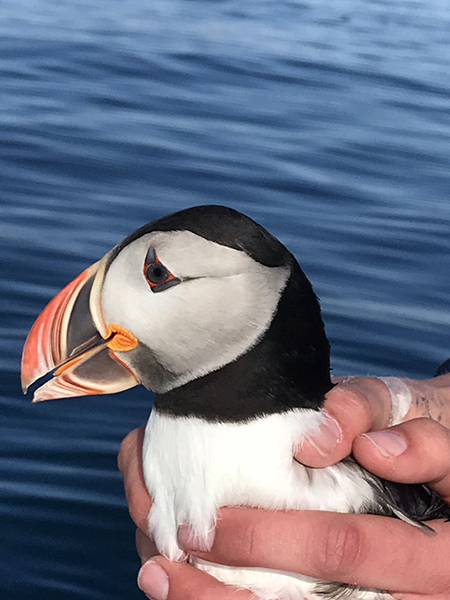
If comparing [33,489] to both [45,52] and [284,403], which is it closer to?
[284,403]

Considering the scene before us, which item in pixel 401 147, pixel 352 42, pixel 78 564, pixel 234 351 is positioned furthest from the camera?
pixel 352 42

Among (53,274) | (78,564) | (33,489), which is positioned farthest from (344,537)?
(53,274)

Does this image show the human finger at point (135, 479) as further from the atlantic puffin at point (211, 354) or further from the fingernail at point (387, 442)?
the fingernail at point (387, 442)

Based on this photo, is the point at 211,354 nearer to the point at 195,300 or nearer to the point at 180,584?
the point at 195,300

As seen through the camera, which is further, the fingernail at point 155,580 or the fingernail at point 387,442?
the fingernail at point 155,580

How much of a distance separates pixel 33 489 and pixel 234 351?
Result: 5.32ft

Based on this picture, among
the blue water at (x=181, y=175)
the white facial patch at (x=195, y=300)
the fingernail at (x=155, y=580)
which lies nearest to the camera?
the white facial patch at (x=195, y=300)

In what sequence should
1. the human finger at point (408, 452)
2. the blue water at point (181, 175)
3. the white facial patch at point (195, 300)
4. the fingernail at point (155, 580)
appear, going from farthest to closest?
the blue water at point (181, 175) → the fingernail at point (155, 580) → the human finger at point (408, 452) → the white facial patch at point (195, 300)

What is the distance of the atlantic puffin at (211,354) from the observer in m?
2.14

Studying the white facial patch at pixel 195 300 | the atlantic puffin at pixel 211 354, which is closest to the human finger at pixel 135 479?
the atlantic puffin at pixel 211 354

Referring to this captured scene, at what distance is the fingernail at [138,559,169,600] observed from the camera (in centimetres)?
237

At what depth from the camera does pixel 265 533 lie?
2.19 m

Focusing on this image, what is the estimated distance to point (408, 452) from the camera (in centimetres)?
226

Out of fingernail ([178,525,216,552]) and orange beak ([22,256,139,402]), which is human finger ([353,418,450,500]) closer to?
fingernail ([178,525,216,552])
